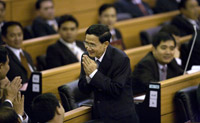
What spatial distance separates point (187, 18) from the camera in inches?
213

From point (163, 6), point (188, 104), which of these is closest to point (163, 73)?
point (188, 104)

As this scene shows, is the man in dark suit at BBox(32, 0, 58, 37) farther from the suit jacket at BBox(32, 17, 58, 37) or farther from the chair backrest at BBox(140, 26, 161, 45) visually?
the chair backrest at BBox(140, 26, 161, 45)

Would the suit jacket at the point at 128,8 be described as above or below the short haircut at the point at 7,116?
above

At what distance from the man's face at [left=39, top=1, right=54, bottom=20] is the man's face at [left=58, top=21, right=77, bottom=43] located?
0.82 meters

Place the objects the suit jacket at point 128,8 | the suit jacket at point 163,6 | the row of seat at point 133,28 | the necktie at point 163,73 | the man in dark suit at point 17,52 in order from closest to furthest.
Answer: the necktie at point 163,73
the man in dark suit at point 17,52
the row of seat at point 133,28
the suit jacket at point 128,8
the suit jacket at point 163,6

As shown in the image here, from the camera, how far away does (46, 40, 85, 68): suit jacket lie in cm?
413

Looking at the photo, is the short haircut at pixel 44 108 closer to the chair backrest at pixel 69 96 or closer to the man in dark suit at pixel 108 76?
the man in dark suit at pixel 108 76

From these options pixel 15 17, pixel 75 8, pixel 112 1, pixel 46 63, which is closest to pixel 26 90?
pixel 46 63

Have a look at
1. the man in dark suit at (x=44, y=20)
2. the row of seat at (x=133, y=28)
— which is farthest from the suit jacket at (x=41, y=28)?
the row of seat at (x=133, y=28)

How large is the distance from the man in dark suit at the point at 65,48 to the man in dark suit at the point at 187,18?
1.50 meters

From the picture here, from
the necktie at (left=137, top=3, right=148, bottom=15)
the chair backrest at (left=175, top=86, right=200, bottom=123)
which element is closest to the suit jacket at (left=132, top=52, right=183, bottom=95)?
the chair backrest at (left=175, top=86, right=200, bottom=123)

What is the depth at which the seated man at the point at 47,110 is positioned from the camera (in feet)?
7.60

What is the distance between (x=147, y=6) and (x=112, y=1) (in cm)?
58

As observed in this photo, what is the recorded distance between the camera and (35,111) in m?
2.34
